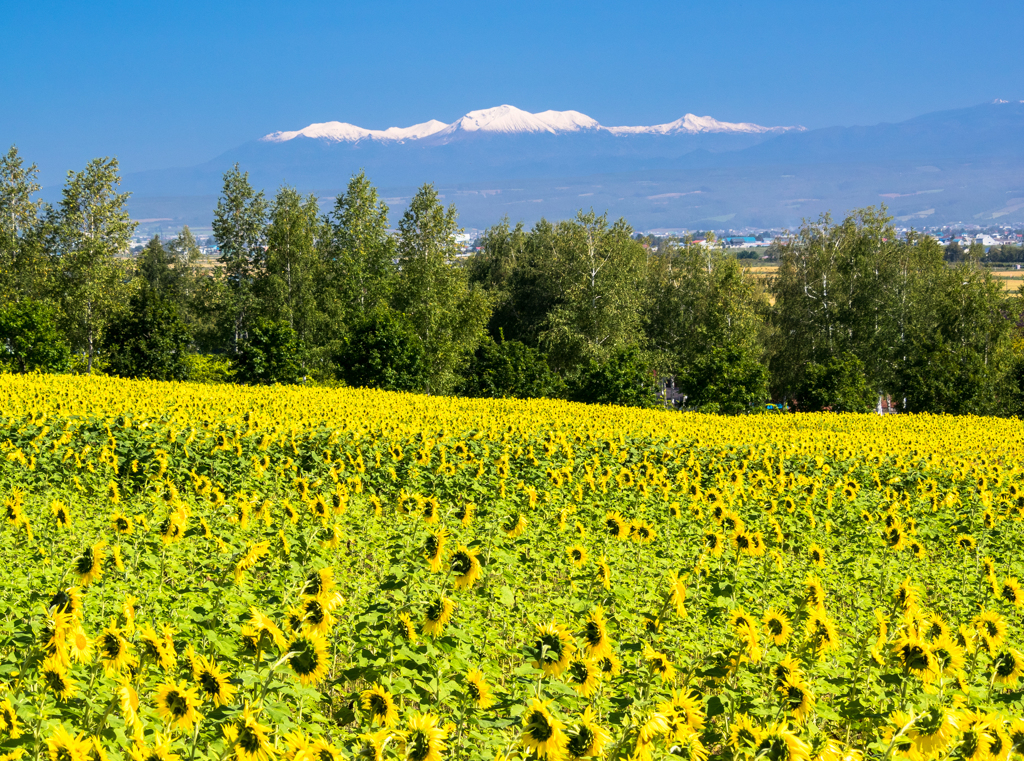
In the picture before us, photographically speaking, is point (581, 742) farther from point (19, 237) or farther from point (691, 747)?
point (19, 237)

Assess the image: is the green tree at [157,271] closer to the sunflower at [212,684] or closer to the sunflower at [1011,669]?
the sunflower at [212,684]

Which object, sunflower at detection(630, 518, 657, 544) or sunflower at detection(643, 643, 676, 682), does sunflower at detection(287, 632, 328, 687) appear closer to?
sunflower at detection(643, 643, 676, 682)

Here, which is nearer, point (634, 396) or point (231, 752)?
point (231, 752)

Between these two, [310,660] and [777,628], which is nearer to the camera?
[310,660]

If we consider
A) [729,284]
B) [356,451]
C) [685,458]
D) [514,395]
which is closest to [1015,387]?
[729,284]

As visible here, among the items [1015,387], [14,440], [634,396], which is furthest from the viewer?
[1015,387]

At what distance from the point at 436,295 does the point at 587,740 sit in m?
40.4

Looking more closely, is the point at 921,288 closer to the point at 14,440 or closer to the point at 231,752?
the point at 14,440

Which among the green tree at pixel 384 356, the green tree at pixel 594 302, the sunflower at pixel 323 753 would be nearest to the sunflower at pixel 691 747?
the sunflower at pixel 323 753

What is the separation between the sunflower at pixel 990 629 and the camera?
4645 mm

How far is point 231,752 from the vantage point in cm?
298

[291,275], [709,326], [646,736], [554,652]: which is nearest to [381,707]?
[554,652]

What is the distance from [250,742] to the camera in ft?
9.57

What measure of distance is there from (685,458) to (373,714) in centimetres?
1082
